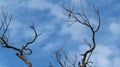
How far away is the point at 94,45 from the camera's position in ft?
62.6

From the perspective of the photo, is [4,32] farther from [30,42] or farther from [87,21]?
[87,21]

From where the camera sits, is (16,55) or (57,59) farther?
(57,59)

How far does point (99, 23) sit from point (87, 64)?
2320 millimetres

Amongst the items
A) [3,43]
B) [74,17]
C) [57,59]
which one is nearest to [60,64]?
[57,59]

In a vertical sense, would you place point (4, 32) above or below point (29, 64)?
above

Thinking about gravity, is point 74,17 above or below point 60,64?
above

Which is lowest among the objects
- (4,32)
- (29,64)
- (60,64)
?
(60,64)

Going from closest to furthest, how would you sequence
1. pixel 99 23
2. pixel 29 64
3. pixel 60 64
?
pixel 29 64 < pixel 99 23 < pixel 60 64

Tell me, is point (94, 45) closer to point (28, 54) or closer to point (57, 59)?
point (28, 54)

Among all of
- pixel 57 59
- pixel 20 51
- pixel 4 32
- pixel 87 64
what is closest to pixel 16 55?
pixel 20 51

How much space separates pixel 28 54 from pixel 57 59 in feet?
17.3

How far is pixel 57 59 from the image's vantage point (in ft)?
78.1

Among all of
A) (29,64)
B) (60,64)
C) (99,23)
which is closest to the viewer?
(29,64)

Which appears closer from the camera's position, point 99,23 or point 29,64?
point 29,64
